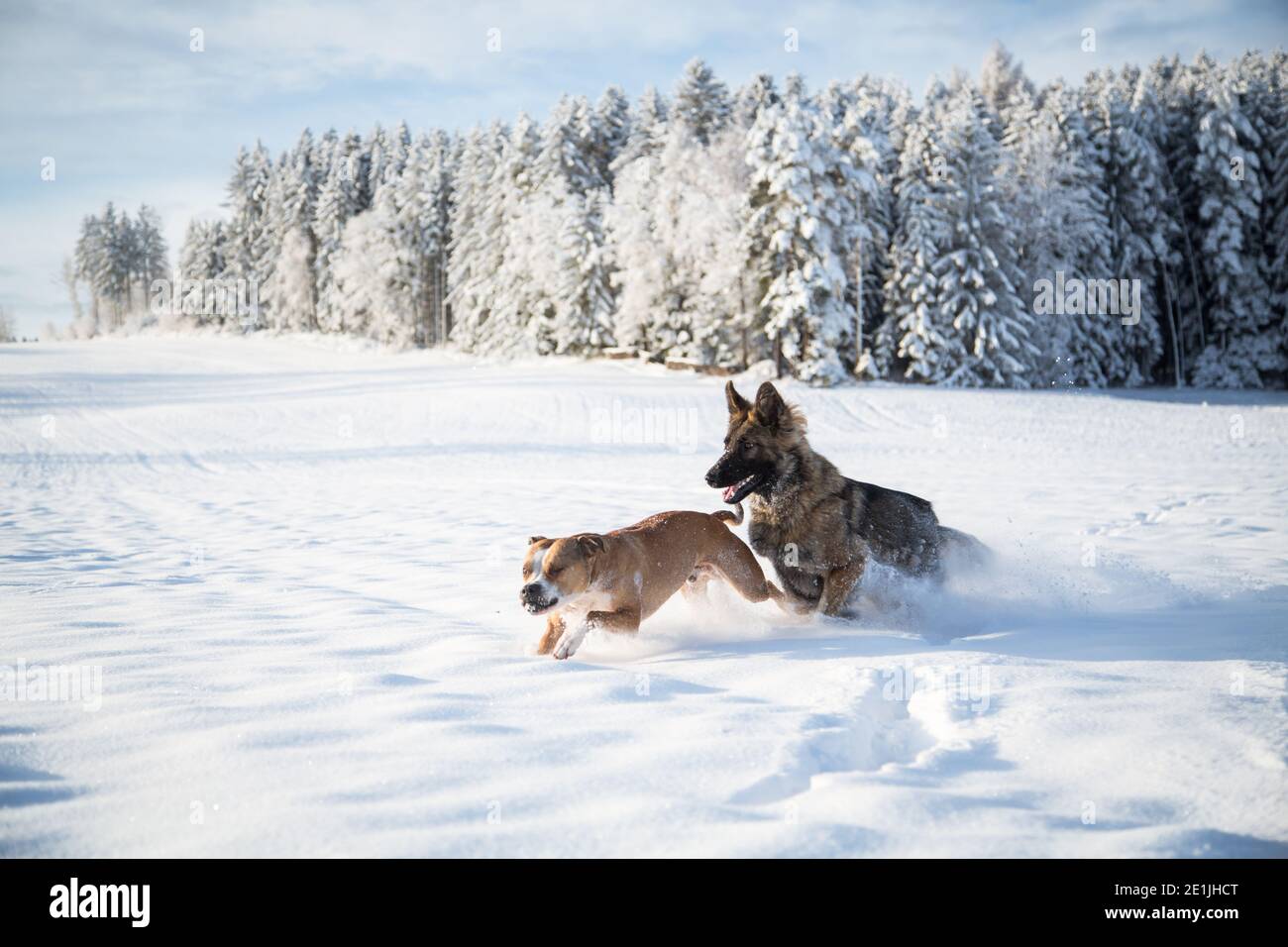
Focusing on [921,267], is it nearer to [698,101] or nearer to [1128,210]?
[1128,210]

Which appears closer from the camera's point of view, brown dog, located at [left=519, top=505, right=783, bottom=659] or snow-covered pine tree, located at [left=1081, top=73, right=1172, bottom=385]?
brown dog, located at [left=519, top=505, right=783, bottom=659]

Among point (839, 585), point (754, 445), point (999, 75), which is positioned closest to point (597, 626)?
point (839, 585)

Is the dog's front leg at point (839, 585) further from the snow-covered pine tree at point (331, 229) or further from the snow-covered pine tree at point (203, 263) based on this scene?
the snow-covered pine tree at point (203, 263)

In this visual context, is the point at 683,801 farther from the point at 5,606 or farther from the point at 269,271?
the point at 269,271

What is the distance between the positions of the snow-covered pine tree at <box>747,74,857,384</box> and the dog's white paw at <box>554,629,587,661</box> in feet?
92.5

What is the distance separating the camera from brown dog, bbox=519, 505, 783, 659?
457 cm

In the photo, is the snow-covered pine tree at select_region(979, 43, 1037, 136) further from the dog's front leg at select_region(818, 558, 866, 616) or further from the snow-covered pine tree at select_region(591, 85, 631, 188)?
the dog's front leg at select_region(818, 558, 866, 616)

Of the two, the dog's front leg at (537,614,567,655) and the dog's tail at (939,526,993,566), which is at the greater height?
the dog's tail at (939,526,993,566)

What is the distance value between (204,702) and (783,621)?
143 inches

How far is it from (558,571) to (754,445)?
2094 millimetres

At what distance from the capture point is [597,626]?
4.61 meters

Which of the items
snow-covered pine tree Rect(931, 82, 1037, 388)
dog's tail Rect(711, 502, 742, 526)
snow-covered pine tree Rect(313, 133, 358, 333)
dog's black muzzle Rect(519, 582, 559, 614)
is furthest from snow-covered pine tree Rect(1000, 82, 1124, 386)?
snow-covered pine tree Rect(313, 133, 358, 333)

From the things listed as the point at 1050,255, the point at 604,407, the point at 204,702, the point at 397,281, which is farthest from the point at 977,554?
the point at 397,281

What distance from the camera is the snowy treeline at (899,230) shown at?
33.1 meters
